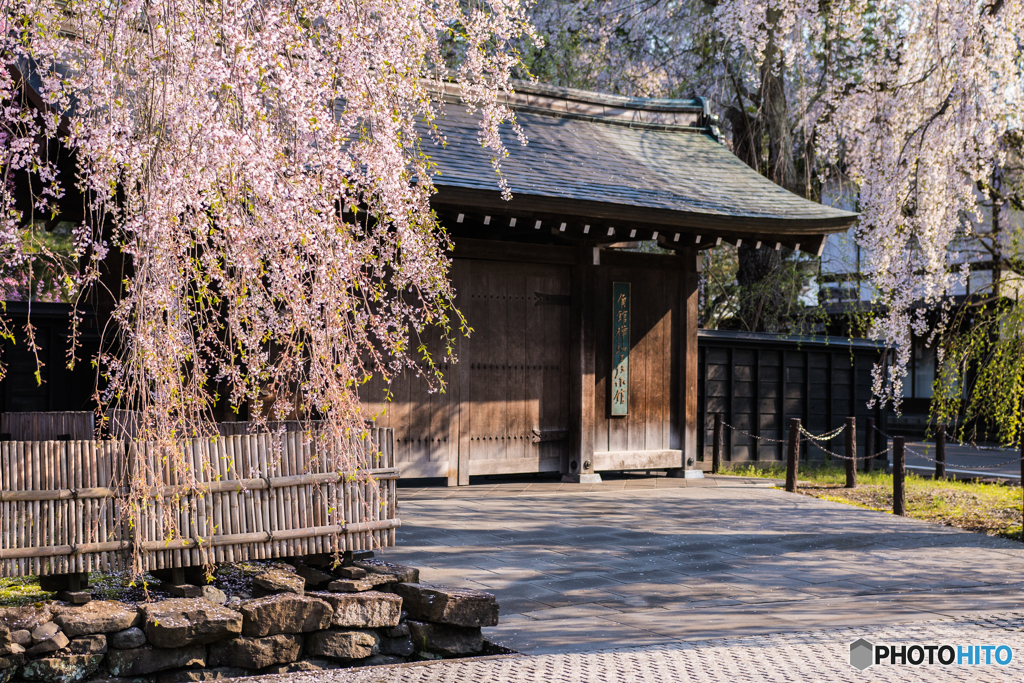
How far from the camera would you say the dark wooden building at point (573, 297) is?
10.2 meters

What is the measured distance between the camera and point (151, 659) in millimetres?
4504

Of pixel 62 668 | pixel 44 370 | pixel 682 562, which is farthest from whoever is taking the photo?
pixel 44 370

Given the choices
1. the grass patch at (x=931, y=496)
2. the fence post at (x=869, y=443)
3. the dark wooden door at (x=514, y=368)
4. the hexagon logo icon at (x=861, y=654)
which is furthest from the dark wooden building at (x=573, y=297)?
the hexagon logo icon at (x=861, y=654)

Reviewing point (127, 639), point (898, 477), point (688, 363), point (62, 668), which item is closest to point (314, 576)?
point (127, 639)

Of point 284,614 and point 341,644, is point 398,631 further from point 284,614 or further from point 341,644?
point 284,614

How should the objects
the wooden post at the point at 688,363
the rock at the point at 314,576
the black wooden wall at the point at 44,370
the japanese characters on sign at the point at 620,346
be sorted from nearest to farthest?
the rock at the point at 314,576
the black wooden wall at the point at 44,370
the japanese characters on sign at the point at 620,346
the wooden post at the point at 688,363

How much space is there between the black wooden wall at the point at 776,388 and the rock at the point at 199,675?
358 inches

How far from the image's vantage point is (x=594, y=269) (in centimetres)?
1109

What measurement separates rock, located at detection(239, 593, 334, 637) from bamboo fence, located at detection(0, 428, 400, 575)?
0.39 metres

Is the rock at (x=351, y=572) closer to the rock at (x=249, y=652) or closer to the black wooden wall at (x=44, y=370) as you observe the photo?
the rock at (x=249, y=652)

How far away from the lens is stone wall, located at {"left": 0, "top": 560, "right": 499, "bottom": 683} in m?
4.34

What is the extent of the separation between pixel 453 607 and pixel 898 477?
6.48m

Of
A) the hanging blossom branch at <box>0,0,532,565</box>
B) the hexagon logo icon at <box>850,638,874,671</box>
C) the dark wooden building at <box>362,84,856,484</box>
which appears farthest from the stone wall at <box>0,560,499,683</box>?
the dark wooden building at <box>362,84,856,484</box>

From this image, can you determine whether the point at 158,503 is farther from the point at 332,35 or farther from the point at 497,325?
the point at 497,325
